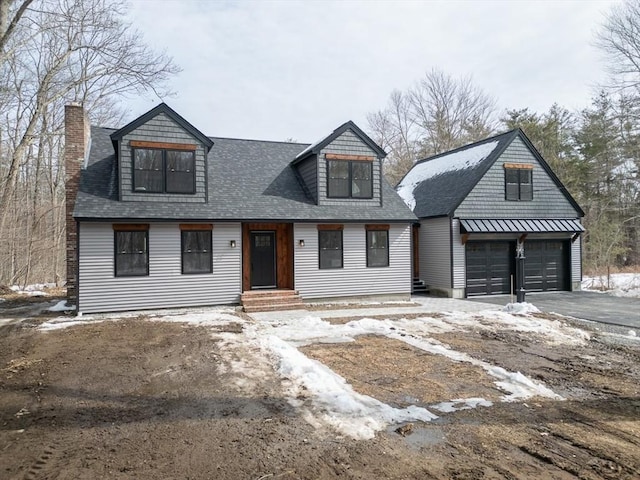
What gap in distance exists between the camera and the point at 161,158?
1250 centimetres

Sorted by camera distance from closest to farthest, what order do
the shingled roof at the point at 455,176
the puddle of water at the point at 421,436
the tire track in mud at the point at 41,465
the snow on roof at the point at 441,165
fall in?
the tire track in mud at the point at 41,465
the puddle of water at the point at 421,436
the shingled roof at the point at 455,176
the snow on roof at the point at 441,165

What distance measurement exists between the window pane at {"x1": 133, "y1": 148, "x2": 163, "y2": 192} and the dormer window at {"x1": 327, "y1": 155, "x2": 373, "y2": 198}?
5.47 m

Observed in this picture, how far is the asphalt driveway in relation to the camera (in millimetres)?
11062

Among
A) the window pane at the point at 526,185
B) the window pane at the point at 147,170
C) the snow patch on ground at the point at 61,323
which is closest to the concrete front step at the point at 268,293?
the window pane at the point at 147,170

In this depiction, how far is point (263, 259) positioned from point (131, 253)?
13.4 feet

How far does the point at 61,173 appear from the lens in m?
24.7

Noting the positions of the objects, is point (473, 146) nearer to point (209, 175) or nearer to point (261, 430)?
point (209, 175)

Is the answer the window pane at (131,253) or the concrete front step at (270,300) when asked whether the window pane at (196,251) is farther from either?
the concrete front step at (270,300)

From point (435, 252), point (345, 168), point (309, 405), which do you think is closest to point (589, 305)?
point (435, 252)

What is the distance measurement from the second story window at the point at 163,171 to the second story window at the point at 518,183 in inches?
476

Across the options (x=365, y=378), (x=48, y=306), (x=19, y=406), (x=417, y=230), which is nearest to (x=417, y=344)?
(x=365, y=378)

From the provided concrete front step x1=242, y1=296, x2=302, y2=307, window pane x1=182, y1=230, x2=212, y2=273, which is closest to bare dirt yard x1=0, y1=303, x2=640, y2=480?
concrete front step x1=242, y1=296, x2=302, y2=307

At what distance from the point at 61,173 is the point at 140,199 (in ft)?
53.7

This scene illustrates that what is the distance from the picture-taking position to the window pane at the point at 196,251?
12.4 meters
